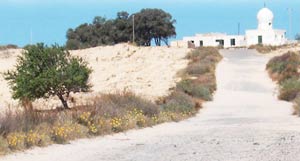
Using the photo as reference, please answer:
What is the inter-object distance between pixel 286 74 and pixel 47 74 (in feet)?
72.3

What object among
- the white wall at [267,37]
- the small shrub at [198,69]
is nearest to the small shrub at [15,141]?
the small shrub at [198,69]

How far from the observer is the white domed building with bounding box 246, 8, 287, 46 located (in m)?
109

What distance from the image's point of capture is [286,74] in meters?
49.9

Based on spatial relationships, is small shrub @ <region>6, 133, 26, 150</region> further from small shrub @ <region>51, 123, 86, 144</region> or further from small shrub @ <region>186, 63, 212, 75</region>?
small shrub @ <region>186, 63, 212, 75</region>

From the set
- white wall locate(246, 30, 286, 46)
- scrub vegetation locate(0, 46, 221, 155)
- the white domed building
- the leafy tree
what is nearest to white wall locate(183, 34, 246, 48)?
white wall locate(246, 30, 286, 46)

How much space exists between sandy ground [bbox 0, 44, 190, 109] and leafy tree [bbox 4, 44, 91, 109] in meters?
4.45

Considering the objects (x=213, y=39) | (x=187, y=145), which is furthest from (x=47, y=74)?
(x=213, y=39)

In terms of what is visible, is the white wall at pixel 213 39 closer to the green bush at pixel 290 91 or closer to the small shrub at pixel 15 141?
the green bush at pixel 290 91

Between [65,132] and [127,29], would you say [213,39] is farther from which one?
[65,132]

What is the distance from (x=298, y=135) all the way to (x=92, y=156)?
630 centimetres

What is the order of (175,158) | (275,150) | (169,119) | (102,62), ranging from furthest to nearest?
1. (102,62)
2. (169,119)
3. (275,150)
4. (175,158)

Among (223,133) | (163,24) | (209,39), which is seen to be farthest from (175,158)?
(209,39)

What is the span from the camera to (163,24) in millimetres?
109312

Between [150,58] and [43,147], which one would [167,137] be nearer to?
[43,147]
